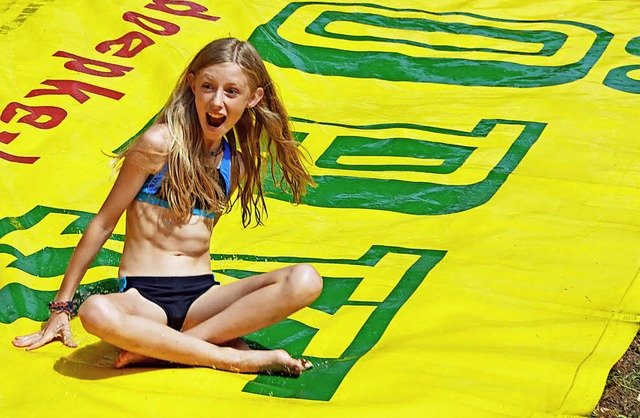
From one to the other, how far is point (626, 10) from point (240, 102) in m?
3.02

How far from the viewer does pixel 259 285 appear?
266cm

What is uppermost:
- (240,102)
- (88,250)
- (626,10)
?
(240,102)

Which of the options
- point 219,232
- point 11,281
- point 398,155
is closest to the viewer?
point 11,281

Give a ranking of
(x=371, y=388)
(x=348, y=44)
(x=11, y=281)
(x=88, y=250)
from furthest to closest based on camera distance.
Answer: (x=348, y=44)
(x=11, y=281)
(x=88, y=250)
(x=371, y=388)

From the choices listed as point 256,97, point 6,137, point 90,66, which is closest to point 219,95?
point 256,97

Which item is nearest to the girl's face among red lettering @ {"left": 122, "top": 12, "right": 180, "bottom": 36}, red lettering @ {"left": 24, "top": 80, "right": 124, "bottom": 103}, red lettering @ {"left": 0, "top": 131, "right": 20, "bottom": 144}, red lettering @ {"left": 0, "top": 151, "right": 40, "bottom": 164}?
red lettering @ {"left": 0, "top": 151, "right": 40, "bottom": 164}

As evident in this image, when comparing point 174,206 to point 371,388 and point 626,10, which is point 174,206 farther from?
point 626,10

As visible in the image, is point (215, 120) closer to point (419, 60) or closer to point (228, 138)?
point (228, 138)

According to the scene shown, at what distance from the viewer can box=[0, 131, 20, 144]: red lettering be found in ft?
12.3

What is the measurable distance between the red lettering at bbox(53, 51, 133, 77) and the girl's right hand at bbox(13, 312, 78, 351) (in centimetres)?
167

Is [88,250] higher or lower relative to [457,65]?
higher

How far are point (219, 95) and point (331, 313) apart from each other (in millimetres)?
663

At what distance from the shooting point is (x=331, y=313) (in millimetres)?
2979

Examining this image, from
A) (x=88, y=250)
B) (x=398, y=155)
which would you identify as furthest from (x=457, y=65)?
(x=88, y=250)
